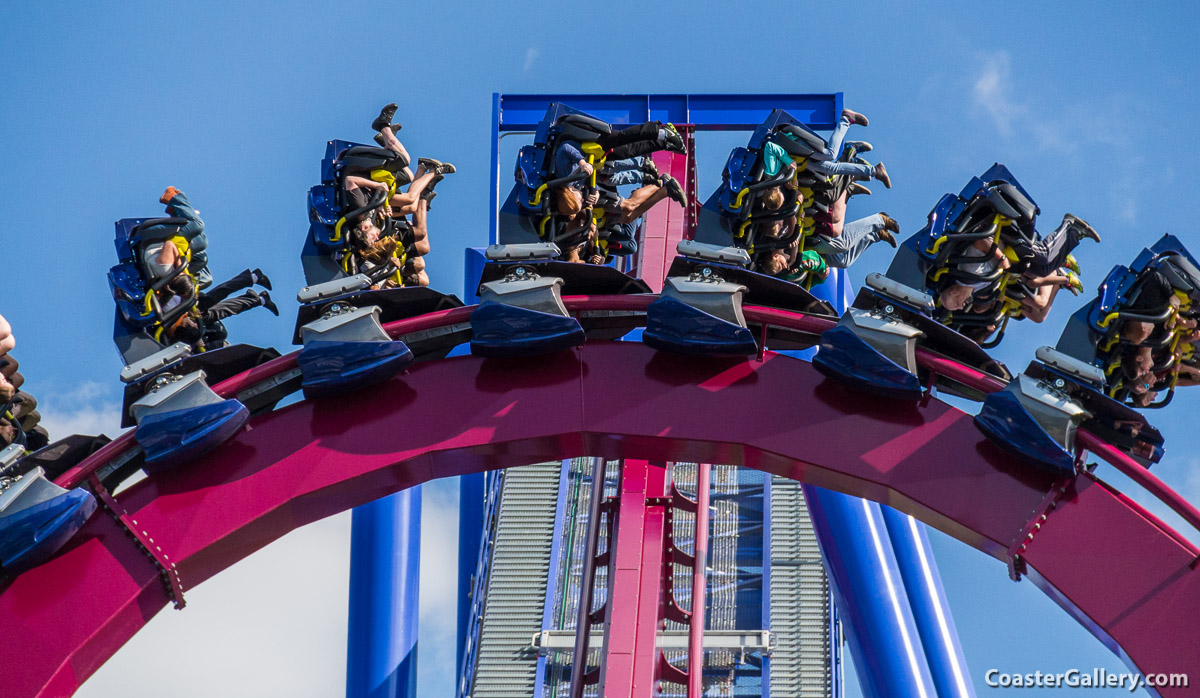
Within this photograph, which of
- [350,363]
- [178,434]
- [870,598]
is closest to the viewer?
[178,434]

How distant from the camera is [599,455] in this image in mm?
5871

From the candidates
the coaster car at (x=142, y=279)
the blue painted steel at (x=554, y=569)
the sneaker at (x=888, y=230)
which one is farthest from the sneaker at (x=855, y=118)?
the blue painted steel at (x=554, y=569)

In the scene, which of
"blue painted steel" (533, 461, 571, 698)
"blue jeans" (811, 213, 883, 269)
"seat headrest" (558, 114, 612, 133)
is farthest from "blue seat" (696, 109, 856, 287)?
"blue painted steel" (533, 461, 571, 698)

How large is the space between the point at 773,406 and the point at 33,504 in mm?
2631

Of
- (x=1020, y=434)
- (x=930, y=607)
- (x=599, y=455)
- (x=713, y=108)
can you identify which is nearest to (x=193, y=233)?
(x=599, y=455)

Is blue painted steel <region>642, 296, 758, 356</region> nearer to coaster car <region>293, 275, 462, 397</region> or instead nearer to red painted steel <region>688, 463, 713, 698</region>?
coaster car <region>293, 275, 462, 397</region>

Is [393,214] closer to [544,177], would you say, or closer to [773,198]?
Result: [544,177]

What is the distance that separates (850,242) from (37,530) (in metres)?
3.95

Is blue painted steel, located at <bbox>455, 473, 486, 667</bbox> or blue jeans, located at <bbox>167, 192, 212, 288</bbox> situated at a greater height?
blue painted steel, located at <bbox>455, 473, 486, 667</bbox>

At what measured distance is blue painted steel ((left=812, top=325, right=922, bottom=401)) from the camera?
5.55 m

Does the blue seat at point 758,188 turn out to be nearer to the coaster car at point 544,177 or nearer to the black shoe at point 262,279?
the coaster car at point 544,177

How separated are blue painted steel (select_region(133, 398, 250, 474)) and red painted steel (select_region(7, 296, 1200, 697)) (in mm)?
67

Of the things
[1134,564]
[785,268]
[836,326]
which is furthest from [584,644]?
[1134,564]

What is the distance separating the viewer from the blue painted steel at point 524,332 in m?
5.80
